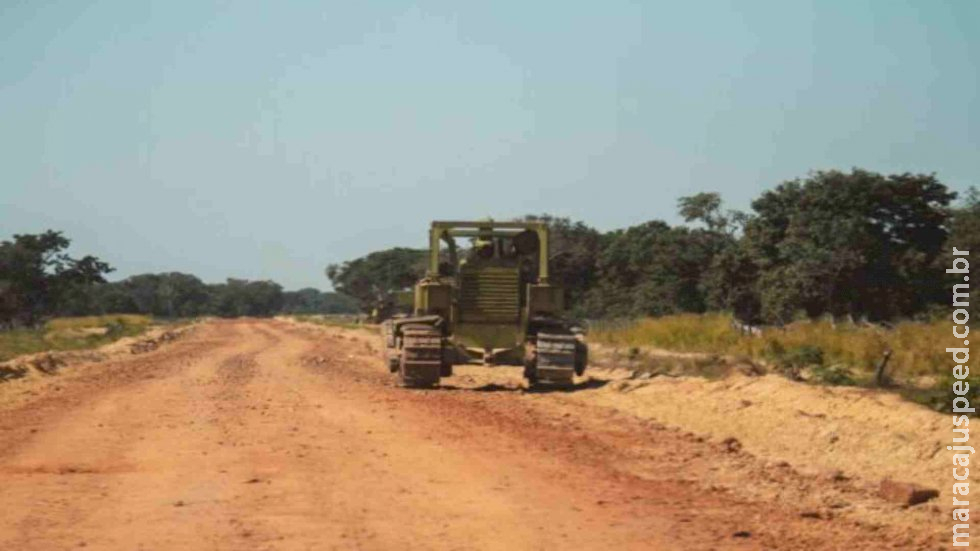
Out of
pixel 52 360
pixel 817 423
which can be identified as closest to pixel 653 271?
pixel 52 360

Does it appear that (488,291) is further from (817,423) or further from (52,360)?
(52,360)

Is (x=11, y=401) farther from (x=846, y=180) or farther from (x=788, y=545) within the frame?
(x=846, y=180)

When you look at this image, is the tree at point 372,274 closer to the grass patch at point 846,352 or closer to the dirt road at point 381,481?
the grass patch at point 846,352

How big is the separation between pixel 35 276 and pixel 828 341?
64.0 meters

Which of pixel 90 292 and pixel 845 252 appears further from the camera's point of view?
pixel 90 292

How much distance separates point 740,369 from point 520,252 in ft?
17.6

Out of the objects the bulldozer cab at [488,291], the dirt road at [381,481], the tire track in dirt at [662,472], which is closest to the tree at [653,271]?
the bulldozer cab at [488,291]

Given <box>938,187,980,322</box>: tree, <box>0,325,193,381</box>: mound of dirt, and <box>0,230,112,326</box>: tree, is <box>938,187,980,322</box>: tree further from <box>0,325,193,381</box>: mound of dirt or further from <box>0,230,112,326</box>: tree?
<box>0,230,112,326</box>: tree

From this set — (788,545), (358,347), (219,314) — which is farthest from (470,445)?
(219,314)

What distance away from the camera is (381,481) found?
10852 millimetres

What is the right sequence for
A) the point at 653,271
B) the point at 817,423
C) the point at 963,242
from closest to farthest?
the point at 817,423 < the point at 963,242 < the point at 653,271

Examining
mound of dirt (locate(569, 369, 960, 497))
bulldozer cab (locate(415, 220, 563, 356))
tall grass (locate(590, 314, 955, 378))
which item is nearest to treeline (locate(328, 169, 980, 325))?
tall grass (locate(590, 314, 955, 378))

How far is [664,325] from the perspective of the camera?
1387 inches

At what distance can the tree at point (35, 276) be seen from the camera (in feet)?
→ 248
